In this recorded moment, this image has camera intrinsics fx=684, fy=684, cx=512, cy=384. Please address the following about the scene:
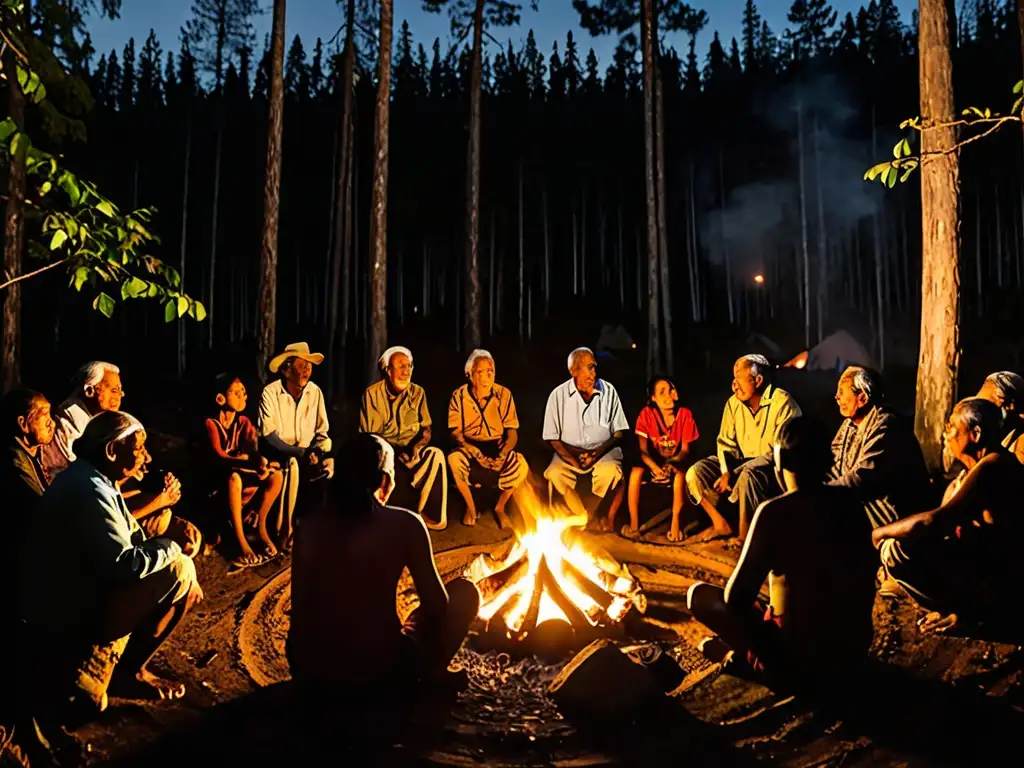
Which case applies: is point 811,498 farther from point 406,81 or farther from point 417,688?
point 406,81

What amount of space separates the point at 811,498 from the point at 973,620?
1.90 metres

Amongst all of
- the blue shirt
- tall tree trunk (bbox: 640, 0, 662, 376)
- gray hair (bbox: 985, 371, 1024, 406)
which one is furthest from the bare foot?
tall tree trunk (bbox: 640, 0, 662, 376)

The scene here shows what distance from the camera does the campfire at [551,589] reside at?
4.79 metres

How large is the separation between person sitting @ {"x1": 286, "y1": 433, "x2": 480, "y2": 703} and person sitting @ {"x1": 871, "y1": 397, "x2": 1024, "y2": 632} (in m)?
3.21

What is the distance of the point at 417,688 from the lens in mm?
3805

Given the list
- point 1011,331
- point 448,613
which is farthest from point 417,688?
point 1011,331

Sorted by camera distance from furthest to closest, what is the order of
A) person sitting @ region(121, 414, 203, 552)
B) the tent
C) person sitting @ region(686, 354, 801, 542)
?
1. the tent
2. person sitting @ region(686, 354, 801, 542)
3. person sitting @ region(121, 414, 203, 552)

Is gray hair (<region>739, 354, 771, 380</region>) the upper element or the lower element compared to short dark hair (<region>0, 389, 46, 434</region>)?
upper

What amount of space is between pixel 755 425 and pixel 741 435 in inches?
6.8

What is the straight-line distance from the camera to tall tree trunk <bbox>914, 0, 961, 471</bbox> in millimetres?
7258

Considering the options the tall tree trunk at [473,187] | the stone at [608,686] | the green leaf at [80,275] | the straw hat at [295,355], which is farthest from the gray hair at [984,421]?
the tall tree trunk at [473,187]

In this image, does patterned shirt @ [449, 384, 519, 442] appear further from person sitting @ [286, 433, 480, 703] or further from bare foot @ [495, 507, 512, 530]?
person sitting @ [286, 433, 480, 703]

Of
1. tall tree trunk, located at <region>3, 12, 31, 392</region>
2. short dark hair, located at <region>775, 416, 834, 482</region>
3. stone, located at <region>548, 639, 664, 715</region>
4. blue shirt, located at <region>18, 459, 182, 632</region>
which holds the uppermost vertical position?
tall tree trunk, located at <region>3, 12, 31, 392</region>

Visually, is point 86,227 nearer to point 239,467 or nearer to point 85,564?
point 85,564
